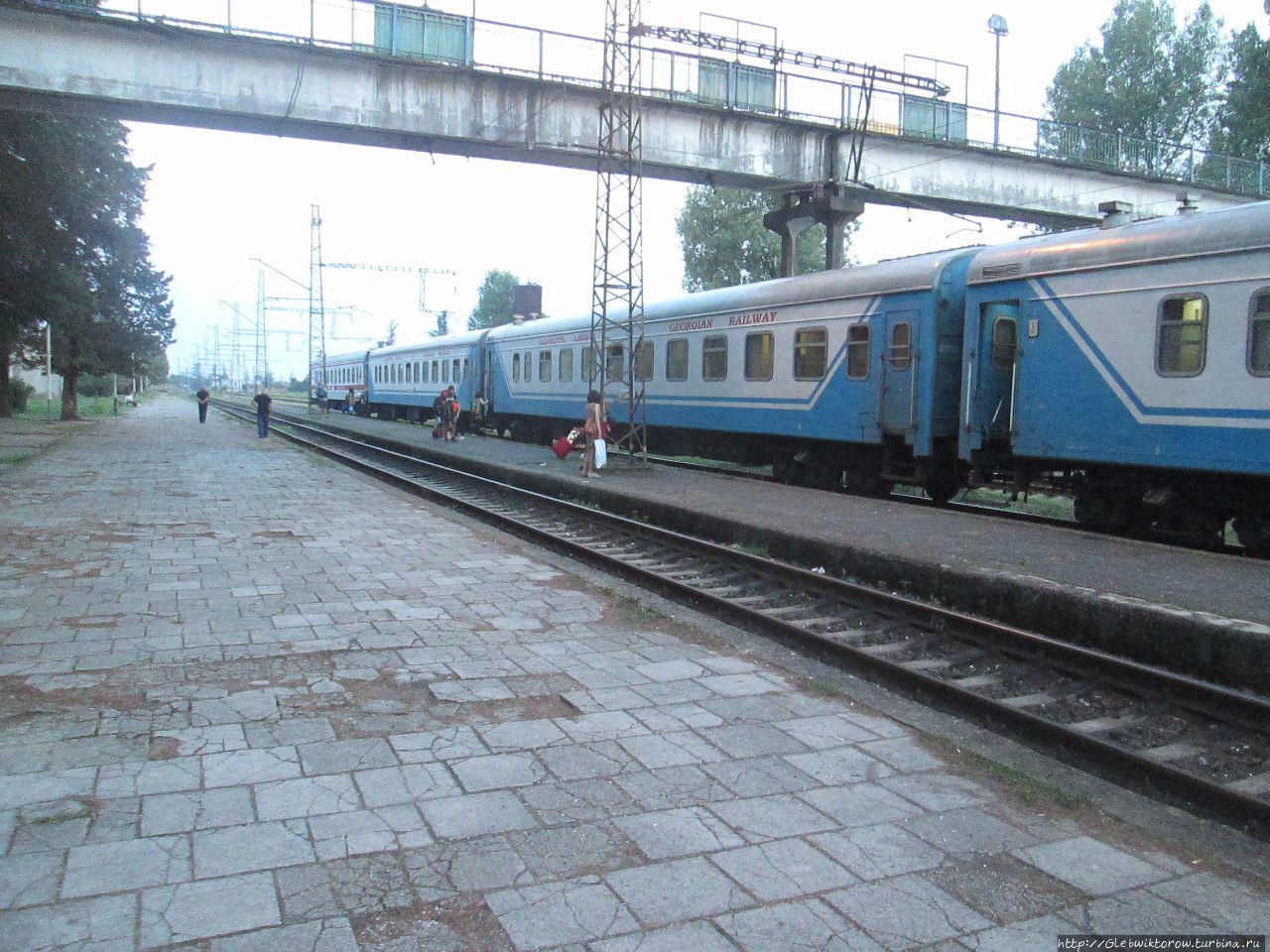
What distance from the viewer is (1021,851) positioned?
3572 millimetres

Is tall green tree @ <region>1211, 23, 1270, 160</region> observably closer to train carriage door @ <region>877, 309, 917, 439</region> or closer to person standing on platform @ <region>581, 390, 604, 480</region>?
train carriage door @ <region>877, 309, 917, 439</region>

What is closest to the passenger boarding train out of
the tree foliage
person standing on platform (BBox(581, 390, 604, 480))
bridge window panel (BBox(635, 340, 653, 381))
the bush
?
bridge window panel (BBox(635, 340, 653, 381))

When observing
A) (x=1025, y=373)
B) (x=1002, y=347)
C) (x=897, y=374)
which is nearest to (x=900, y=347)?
(x=897, y=374)

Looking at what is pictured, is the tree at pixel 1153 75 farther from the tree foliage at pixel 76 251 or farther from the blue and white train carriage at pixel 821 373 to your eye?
the tree foliage at pixel 76 251

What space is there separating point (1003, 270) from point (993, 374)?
1.23 m

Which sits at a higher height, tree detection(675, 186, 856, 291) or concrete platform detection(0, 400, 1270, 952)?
tree detection(675, 186, 856, 291)

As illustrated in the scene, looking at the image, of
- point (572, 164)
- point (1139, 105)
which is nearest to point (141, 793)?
point (572, 164)

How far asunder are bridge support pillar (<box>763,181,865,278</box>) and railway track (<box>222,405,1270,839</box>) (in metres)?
14.3

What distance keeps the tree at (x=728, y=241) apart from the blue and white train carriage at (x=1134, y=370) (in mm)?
38329

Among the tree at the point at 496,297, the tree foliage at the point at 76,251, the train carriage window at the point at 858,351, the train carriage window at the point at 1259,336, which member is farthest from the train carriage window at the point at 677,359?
the tree at the point at 496,297

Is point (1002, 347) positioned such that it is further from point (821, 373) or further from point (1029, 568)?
point (1029, 568)

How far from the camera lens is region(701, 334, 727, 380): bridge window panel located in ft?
54.5

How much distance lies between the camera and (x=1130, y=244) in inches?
388

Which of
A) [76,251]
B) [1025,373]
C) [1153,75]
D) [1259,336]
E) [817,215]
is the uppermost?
[1153,75]
